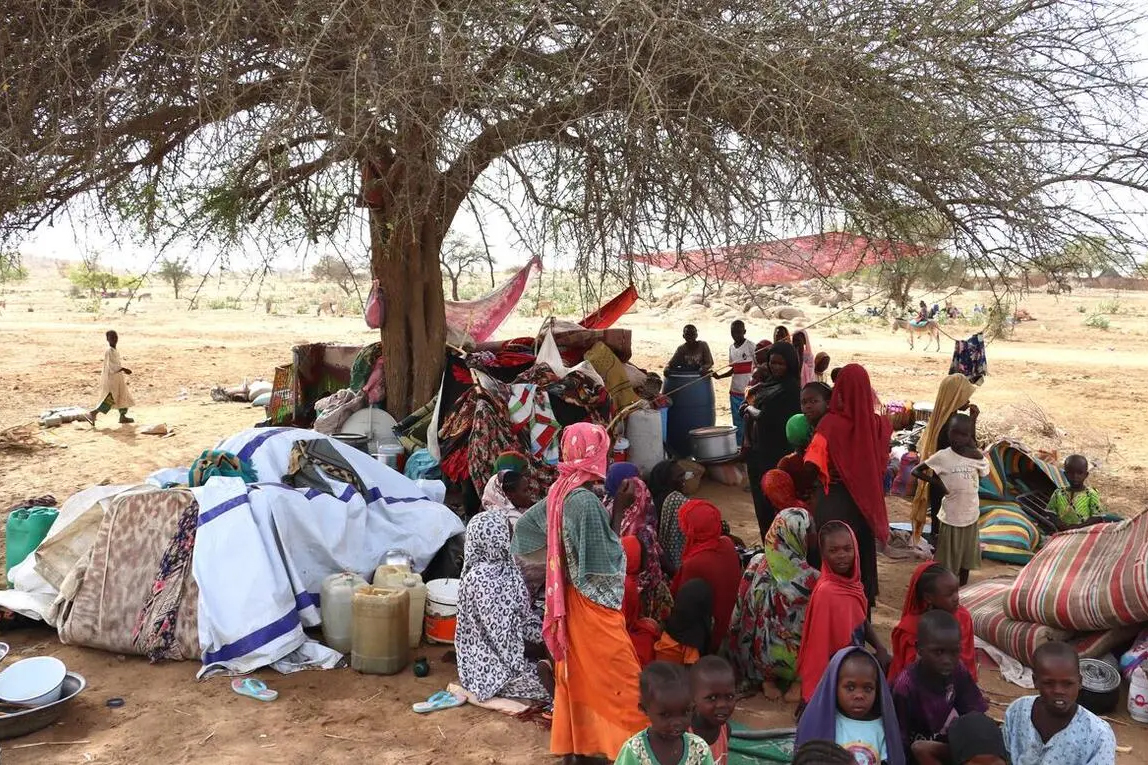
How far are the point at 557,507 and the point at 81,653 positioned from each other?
3.05 metres

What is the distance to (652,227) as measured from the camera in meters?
5.82

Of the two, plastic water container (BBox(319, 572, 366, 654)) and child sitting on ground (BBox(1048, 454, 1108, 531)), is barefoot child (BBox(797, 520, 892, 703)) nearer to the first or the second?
plastic water container (BBox(319, 572, 366, 654))

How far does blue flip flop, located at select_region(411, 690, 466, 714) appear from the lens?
15.7ft

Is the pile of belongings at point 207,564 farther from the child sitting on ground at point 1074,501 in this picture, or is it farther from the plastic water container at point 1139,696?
the child sitting on ground at point 1074,501

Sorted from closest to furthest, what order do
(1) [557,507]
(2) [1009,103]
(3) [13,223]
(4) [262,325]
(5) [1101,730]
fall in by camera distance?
(5) [1101,730], (1) [557,507], (2) [1009,103], (3) [13,223], (4) [262,325]

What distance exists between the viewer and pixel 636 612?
491 cm

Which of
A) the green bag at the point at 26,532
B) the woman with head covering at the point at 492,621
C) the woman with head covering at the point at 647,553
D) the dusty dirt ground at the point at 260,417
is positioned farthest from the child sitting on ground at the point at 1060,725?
the green bag at the point at 26,532

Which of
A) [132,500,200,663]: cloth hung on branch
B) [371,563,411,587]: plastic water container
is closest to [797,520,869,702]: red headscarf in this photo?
[371,563,411,587]: plastic water container

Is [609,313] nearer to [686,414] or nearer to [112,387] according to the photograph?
[686,414]

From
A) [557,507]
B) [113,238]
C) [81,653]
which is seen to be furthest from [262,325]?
[557,507]

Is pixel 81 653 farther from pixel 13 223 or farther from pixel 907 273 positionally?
pixel 907 273

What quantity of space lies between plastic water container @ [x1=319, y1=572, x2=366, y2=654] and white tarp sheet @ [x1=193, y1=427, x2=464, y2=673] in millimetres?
124

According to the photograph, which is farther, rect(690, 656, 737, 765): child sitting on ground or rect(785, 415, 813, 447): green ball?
rect(785, 415, 813, 447): green ball

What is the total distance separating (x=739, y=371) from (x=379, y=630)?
5.76 meters
